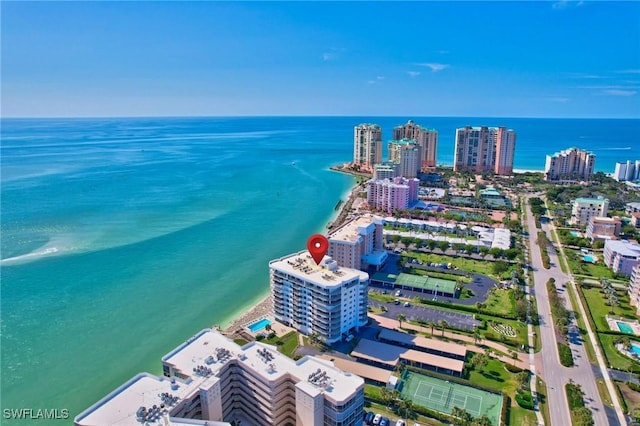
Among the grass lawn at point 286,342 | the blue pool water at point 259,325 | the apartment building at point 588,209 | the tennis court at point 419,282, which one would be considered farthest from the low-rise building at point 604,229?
the blue pool water at point 259,325

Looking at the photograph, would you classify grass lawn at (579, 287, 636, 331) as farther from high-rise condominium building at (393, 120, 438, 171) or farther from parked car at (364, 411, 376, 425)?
high-rise condominium building at (393, 120, 438, 171)

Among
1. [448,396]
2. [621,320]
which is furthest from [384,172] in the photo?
[448,396]

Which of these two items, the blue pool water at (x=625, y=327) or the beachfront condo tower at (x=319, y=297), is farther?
the blue pool water at (x=625, y=327)

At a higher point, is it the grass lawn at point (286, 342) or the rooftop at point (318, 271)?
the rooftop at point (318, 271)

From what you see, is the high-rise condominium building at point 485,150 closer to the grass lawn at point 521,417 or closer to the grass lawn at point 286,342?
the grass lawn at point 286,342

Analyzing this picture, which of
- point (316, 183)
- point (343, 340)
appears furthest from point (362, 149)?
point (343, 340)

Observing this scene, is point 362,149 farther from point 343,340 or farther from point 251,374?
point 251,374
